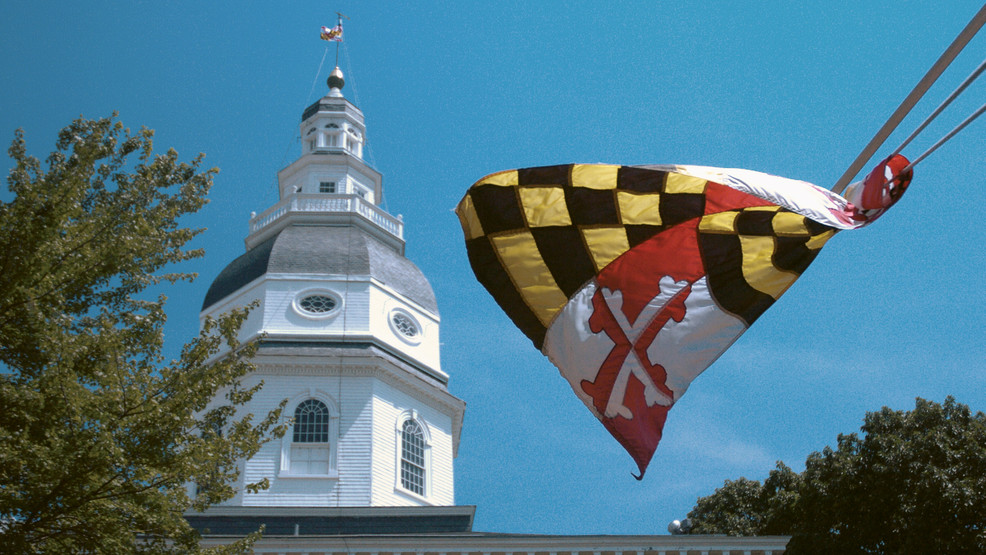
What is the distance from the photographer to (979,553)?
2416 centimetres

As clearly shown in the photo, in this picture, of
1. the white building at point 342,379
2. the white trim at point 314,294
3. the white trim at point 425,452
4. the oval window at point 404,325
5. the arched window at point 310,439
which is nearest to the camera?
the white building at point 342,379

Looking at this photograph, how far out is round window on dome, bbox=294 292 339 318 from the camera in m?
31.6

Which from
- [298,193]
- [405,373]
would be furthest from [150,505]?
[298,193]

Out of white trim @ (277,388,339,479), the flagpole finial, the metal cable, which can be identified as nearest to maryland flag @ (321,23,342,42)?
the flagpole finial

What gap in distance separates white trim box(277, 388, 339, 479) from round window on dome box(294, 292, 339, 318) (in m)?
2.77

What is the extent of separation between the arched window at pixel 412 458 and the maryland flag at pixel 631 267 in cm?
1979

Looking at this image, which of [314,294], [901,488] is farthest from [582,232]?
[314,294]

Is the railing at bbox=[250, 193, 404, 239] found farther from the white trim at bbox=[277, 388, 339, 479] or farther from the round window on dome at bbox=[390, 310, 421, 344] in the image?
the white trim at bbox=[277, 388, 339, 479]

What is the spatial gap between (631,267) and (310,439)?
2021 cm

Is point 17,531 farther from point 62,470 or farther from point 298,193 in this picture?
point 298,193

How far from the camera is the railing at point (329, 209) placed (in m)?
36.0

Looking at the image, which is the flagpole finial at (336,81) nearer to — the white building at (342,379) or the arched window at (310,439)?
the white building at (342,379)

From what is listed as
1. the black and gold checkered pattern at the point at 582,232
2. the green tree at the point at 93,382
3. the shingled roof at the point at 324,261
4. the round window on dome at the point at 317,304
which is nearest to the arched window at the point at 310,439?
the round window on dome at the point at 317,304

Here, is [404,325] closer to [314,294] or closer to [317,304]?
[317,304]
